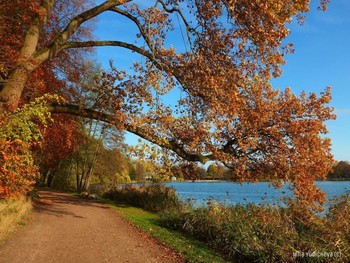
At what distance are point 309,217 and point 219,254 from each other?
315cm

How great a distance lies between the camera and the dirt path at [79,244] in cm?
855

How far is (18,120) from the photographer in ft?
30.9

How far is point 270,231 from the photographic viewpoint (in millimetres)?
9523

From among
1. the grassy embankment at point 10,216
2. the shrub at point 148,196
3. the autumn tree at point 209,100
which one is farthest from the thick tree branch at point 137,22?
the shrub at point 148,196

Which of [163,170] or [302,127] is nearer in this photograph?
[163,170]

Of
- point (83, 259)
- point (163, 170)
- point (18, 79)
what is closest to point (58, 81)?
point (18, 79)

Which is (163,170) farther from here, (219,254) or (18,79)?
(18,79)

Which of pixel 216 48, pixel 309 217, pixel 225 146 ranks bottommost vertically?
pixel 309 217

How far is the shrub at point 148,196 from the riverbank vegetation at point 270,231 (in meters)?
6.16

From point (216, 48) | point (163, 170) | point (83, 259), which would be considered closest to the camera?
point (83, 259)

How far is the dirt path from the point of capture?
8.55 m

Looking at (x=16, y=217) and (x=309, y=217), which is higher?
(x=309, y=217)

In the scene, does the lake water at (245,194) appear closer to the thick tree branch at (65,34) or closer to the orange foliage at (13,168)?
the orange foliage at (13,168)

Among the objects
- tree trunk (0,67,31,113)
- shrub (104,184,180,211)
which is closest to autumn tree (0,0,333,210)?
tree trunk (0,67,31,113)
